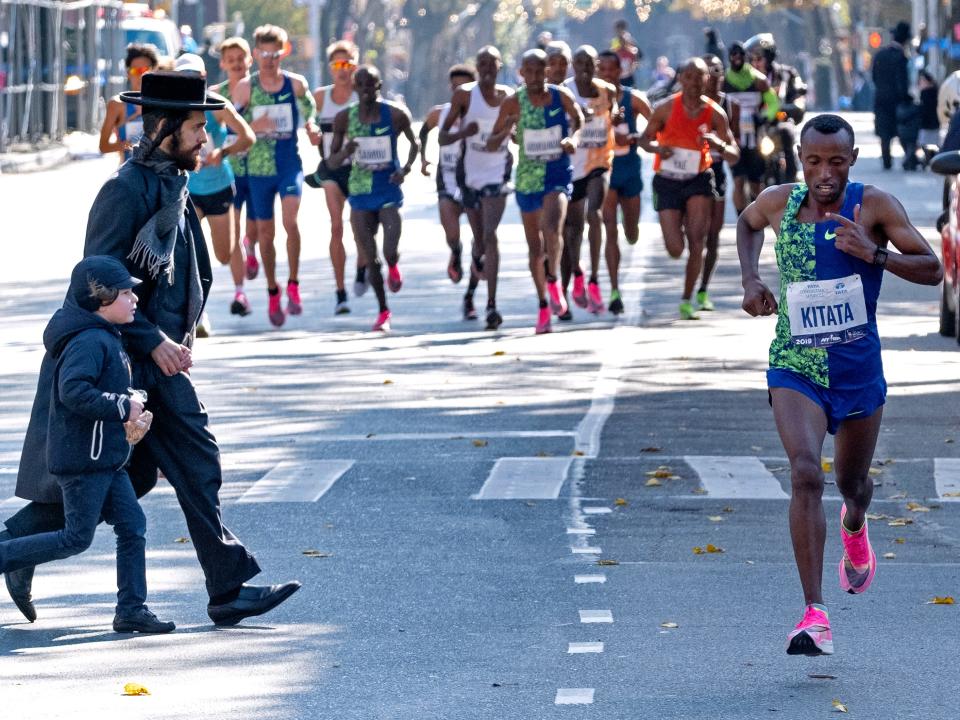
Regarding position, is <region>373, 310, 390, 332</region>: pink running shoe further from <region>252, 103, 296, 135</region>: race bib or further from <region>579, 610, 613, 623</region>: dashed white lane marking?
<region>579, 610, 613, 623</region>: dashed white lane marking

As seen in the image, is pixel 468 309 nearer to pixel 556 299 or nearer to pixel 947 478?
pixel 556 299

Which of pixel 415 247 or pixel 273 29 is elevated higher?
pixel 273 29

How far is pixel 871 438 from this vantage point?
751cm

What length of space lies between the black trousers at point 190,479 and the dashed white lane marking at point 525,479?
2.78 meters

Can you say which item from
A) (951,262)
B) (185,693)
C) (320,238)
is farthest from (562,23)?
(185,693)

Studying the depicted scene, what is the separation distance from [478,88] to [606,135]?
102 centimetres

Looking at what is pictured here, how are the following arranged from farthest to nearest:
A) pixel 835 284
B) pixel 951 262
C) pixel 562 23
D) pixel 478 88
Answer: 1. pixel 562 23
2. pixel 478 88
3. pixel 951 262
4. pixel 835 284

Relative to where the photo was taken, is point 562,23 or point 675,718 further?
point 562,23

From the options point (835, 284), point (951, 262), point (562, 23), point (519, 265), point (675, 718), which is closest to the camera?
point (675, 718)

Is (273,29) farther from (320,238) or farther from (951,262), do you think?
(320,238)

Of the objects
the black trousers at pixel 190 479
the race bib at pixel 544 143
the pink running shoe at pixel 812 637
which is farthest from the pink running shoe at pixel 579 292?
the pink running shoe at pixel 812 637

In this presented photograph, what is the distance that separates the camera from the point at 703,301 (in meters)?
18.4

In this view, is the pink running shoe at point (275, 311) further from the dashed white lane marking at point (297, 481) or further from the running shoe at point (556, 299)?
the dashed white lane marking at point (297, 481)

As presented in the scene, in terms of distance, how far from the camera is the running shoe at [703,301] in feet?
60.2
